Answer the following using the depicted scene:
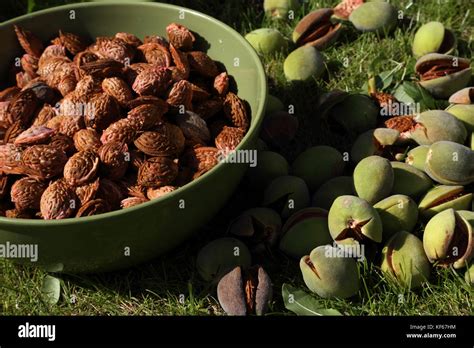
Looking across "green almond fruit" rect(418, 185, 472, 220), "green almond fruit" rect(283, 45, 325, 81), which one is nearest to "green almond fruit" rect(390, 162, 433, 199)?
"green almond fruit" rect(418, 185, 472, 220)

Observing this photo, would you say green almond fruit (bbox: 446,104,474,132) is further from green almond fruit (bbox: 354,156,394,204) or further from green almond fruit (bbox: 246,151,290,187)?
green almond fruit (bbox: 246,151,290,187)

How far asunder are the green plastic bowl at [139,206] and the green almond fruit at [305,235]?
0.22m

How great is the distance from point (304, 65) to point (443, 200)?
0.85 meters

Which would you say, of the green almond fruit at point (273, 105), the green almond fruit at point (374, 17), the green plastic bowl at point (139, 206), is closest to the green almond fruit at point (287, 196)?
the green plastic bowl at point (139, 206)

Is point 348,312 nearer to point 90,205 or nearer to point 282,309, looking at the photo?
point 282,309

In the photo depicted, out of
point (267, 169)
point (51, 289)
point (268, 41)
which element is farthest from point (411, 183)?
point (51, 289)

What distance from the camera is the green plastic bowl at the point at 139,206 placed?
1.67 metres

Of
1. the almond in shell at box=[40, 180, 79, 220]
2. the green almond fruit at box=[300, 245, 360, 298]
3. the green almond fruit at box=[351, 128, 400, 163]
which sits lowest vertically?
the green almond fruit at box=[300, 245, 360, 298]

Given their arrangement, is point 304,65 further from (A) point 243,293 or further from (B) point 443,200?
(A) point 243,293

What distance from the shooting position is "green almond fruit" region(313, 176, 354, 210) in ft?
6.62

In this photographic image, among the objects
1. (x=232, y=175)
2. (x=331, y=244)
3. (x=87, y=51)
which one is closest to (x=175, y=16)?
(x=87, y=51)

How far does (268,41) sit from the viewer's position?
2.70m

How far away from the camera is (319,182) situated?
2.12 meters

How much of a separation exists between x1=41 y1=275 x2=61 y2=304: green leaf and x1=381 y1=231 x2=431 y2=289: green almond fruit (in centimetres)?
95
